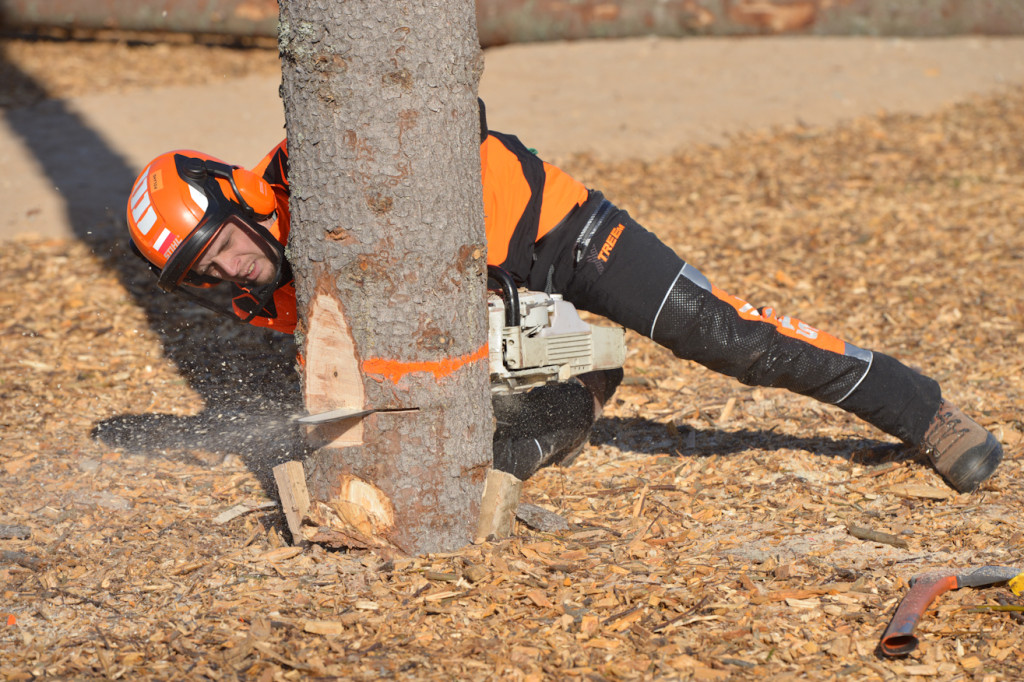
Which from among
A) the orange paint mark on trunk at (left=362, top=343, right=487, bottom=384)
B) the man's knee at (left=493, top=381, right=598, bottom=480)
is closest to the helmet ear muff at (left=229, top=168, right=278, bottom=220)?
the orange paint mark on trunk at (left=362, top=343, right=487, bottom=384)

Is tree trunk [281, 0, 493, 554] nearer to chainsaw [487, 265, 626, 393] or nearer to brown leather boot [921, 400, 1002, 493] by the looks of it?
chainsaw [487, 265, 626, 393]

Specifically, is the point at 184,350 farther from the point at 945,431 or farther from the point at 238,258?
the point at 945,431

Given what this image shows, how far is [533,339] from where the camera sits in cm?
343

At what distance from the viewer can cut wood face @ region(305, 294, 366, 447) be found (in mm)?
3070

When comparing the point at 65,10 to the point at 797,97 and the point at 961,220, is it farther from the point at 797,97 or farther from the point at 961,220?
→ the point at 961,220

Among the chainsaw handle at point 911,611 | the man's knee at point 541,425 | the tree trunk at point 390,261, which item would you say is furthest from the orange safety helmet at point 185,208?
the chainsaw handle at point 911,611

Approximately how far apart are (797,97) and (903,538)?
7696mm

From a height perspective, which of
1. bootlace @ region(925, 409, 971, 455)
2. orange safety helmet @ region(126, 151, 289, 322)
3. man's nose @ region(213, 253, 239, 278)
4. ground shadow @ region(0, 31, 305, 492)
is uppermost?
orange safety helmet @ region(126, 151, 289, 322)

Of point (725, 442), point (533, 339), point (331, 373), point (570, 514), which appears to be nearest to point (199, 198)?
point (331, 373)

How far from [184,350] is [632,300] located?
3.00 metres

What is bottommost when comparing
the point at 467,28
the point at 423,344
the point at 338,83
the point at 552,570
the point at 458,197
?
the point at 552,570

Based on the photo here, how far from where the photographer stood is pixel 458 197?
3.02m

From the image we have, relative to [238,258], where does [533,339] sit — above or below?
below

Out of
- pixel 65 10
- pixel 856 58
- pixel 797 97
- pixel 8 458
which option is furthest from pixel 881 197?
pixel 65 10
